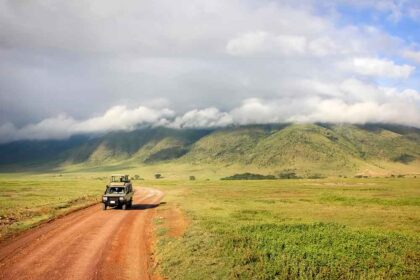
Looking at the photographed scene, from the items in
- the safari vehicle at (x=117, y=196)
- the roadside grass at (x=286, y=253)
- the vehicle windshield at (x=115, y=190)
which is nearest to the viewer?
the roadside grass at (x=286, y=253)

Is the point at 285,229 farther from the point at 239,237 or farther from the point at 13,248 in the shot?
the point at 13,248

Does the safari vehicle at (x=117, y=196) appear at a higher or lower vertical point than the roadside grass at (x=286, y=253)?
higher

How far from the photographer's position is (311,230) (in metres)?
32.2

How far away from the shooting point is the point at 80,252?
24328 mm

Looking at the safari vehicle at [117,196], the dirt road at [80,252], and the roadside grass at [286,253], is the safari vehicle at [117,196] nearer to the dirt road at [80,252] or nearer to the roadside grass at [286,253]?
the dirt road at [80,252]

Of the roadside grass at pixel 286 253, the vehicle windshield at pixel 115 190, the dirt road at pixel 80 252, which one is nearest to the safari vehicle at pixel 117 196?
the vehicle windshield at pixel 115 190

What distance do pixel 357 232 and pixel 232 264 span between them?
1516cm

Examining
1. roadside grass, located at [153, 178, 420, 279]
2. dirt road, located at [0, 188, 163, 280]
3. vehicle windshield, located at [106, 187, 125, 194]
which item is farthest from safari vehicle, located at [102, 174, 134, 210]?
roadside grass, located at [153, 178, 420, 279]

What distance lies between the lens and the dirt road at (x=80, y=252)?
19905 mm

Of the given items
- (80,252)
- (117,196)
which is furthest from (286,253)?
(117,196)

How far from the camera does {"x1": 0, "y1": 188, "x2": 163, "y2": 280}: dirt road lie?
65.3 ft

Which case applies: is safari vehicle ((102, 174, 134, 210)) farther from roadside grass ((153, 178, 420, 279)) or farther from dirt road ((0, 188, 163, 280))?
roadside grass ((153, 178, 420, 279))

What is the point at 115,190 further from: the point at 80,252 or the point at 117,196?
the point at 80,252

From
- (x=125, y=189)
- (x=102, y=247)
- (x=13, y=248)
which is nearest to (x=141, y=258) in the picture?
(x=102, y=247)
